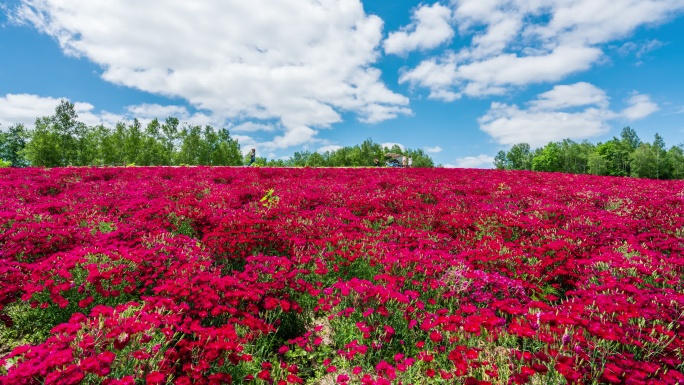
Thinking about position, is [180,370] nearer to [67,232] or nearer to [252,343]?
[252,343]

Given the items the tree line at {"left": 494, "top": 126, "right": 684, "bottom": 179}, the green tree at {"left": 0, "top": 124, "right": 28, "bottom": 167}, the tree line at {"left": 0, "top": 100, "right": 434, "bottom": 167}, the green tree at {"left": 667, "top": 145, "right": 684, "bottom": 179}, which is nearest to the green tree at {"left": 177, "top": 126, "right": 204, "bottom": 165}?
the tree line at {"left": 0, "top": 100, "right": 434, "bottom": 167}

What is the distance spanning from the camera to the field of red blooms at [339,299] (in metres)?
2.97

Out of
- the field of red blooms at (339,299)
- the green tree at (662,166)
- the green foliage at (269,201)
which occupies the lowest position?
the field of red blooms at (339,299)

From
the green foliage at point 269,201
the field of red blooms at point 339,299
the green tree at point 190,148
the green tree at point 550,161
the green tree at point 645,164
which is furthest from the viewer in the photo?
the green tree at point 550,161

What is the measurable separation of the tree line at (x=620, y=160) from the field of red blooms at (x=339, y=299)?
92.9 meters

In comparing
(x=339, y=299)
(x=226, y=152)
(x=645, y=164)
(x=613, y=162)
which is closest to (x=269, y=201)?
(x=339, y=299)

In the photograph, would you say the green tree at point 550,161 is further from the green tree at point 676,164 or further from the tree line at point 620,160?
the green tree at point 676,164

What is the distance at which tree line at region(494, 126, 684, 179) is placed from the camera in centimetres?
7662

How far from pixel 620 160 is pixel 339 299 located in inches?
4471

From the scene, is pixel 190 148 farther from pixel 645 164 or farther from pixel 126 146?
pixel 645 164

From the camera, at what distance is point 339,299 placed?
4.19 m

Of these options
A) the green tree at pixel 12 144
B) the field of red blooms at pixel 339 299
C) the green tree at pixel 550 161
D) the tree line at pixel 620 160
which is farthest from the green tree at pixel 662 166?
the green tree at pixel 12 144

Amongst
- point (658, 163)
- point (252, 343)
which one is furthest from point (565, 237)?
point (658, 163)

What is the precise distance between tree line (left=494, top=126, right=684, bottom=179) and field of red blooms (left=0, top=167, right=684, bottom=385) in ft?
305
